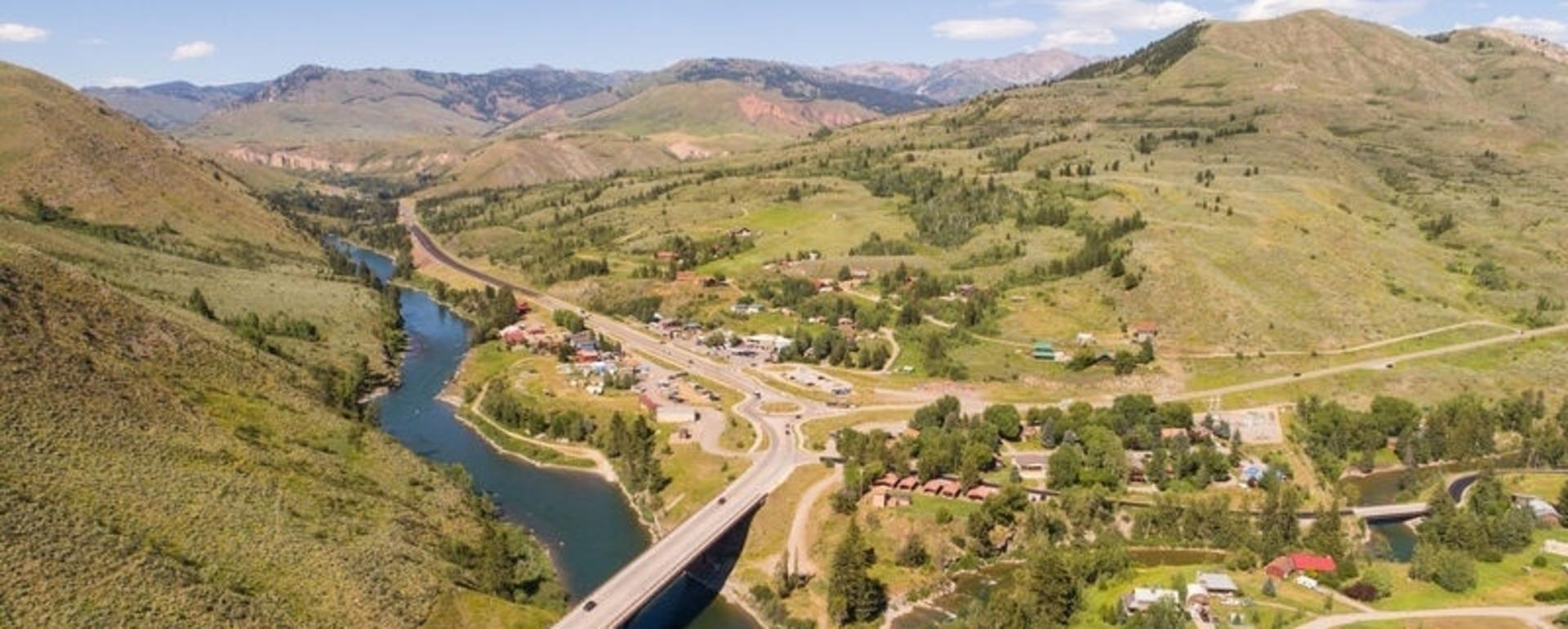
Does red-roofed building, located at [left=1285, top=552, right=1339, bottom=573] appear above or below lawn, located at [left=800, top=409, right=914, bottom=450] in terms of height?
below

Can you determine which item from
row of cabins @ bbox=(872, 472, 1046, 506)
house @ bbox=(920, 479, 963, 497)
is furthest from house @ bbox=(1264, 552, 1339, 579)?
house @ bbox=(920, 479, 963, 497)

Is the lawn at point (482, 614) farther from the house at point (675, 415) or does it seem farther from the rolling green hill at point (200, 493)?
the house at point (675, 415)

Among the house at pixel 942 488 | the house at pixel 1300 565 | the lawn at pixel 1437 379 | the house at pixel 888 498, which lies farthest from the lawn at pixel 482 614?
the lawn at pixel 1437 379

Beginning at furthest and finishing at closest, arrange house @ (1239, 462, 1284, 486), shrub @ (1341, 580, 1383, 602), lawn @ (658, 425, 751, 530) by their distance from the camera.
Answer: house @ (1239, 462, 1284, 486) → lawn @ (658, 425, 751, 530) → shrub @ (1341, 580, 1383, 602)

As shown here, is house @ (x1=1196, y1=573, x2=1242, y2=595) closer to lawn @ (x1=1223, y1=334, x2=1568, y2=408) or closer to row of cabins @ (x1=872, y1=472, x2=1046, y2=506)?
row of cabins @ (x1=872, y1=472, x2=1046, y2=506)

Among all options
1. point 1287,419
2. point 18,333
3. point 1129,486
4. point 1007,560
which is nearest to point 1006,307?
point 1287,419

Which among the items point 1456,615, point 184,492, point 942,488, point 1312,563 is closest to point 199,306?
point 184,492
